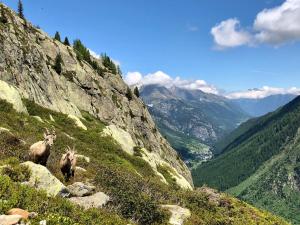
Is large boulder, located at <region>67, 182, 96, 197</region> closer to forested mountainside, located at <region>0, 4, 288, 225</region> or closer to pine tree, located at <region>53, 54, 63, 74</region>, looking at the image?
forested mountainside, located at <region>0, 4, 288, 225</region>

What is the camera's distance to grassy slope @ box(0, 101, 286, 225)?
679 inches

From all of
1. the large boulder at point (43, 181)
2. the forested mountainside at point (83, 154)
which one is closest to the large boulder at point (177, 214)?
the forested mountainside at point (83, 154)

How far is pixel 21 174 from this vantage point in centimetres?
2081

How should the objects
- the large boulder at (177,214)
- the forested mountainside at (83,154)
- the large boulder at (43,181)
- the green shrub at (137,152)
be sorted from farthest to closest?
the green shrub at (137,152) → the large boulder at (177,214) → the large boulder at (43,181) → the forested mountainside at (83,154)

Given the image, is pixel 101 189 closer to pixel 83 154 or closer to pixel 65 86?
pixel 83 154

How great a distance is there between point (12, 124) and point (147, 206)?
1857 cm

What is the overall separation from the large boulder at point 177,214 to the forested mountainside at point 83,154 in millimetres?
90

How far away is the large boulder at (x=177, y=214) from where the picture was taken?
2799cm

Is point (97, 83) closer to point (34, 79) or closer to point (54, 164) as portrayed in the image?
point (34, 79)

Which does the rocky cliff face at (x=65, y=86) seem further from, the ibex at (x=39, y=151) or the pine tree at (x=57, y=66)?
the ibex at (x=39, y=151)

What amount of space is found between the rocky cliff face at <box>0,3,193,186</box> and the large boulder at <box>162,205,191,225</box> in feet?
83.6

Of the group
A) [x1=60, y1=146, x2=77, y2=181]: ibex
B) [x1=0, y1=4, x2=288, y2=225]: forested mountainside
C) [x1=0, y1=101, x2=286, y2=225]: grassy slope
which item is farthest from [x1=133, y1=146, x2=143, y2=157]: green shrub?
[x1=60, y1=146, x2=77, y2=181]: ibex

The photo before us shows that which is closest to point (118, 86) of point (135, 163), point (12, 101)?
point (135, 163)

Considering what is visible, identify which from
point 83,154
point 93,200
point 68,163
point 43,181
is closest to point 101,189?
point 68,163
